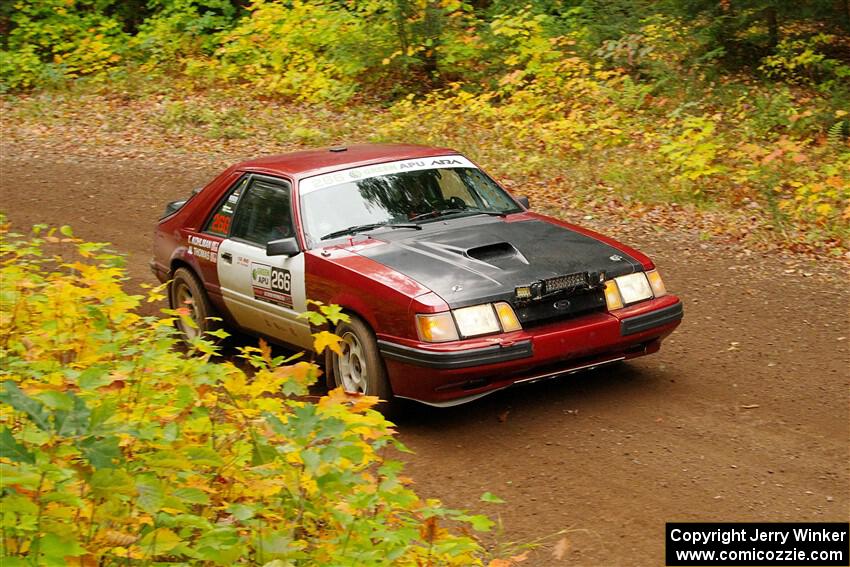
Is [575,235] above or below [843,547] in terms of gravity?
above

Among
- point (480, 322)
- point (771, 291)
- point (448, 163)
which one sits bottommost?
point (771, 291)

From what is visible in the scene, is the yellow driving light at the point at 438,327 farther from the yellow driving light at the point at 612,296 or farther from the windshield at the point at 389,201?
the windshield at the point at 389,201

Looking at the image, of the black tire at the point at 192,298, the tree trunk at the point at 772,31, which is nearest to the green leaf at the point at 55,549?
the black tire at the point at 192,298

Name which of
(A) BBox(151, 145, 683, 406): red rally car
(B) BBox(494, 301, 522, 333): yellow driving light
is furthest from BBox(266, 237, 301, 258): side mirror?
(B) BBox(494, 301, 522, 333): yellow driving light

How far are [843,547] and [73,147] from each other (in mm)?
14932

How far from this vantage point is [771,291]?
361 inches

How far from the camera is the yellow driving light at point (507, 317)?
6.27 m

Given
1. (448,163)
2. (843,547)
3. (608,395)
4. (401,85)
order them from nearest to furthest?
(843,547) → (608,395) → (448,163) → (401,85)

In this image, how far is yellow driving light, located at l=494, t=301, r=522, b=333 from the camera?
6270 mm

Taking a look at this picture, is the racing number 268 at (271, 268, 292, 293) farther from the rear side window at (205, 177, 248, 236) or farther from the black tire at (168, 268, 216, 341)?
the black tire at (168, 268, 216, 341)

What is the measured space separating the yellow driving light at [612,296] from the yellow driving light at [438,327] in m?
1.09

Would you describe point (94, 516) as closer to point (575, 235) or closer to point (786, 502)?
point (786, 502)

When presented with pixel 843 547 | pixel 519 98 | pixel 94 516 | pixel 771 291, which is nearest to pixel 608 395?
pixel 843 547

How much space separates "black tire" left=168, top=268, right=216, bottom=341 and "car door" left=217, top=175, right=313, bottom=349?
1.10ft
